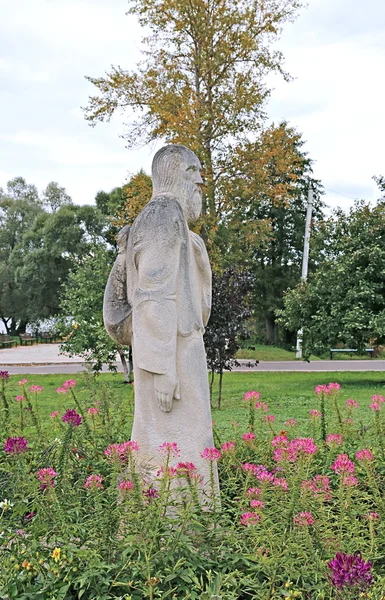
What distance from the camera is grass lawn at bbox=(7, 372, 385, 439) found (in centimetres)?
1081

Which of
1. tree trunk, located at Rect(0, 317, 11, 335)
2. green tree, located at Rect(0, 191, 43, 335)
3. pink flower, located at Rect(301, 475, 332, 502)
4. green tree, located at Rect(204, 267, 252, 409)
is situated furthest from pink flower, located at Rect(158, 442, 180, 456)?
tree trunk, located at Rect(0, 317, 11, 335)

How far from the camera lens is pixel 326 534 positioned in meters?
→ 3.19

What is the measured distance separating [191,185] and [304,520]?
2.16m

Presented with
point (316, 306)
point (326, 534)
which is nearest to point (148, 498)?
point (326, 534)

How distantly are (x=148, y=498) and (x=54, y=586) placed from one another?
655mm

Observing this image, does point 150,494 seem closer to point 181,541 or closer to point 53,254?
point 181,541

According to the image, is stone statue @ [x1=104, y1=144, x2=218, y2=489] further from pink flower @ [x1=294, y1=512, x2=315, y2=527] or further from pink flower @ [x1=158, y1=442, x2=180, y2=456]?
pink flower @ [x1=294, y1=512, x2=315, y2=527]

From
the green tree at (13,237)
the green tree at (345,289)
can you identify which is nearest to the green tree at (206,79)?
the green tree at (345,289)

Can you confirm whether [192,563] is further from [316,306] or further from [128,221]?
[128,221]

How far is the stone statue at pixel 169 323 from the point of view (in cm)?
381

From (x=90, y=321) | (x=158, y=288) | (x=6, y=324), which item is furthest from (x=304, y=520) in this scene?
(x=6, y=324)

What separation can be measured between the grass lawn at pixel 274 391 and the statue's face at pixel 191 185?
8.72 ft

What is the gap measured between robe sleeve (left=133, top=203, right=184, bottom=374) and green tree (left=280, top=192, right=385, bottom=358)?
12.9 metres

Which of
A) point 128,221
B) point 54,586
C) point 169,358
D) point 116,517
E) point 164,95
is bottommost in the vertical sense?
point 54,586
